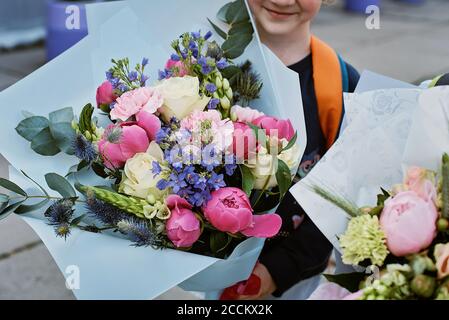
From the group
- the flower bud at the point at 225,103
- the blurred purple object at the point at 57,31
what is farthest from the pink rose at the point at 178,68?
the blurred purple object at the point at 57,31

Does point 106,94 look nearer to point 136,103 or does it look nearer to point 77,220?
point 136,103

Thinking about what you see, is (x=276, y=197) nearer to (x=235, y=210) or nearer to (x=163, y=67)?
(x=235, y=210)

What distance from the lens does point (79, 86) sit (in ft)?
4.62

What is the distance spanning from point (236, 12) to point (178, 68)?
0.25m

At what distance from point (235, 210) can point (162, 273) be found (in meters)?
0.18

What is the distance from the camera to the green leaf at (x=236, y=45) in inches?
57.7

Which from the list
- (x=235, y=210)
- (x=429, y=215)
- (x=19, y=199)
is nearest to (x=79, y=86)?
(x=19, y=199)

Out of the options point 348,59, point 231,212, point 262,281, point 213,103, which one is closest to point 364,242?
point 231,212

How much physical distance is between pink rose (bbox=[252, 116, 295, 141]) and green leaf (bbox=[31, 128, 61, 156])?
453mm

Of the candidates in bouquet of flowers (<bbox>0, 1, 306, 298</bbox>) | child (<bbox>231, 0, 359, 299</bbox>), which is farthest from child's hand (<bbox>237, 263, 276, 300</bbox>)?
bouquet of flowers (<bbox>0, 1, 306, 298</bbox>)

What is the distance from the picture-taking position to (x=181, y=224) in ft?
3.65

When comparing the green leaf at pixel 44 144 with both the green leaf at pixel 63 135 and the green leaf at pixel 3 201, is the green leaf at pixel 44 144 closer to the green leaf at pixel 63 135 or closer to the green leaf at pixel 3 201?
the green leaf at pixel 63 135

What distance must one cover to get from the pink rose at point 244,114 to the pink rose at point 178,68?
0.15 meters

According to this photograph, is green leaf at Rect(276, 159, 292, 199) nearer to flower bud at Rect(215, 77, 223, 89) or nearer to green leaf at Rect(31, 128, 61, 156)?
flower bud at Rect(215, 77, 223, 89)
